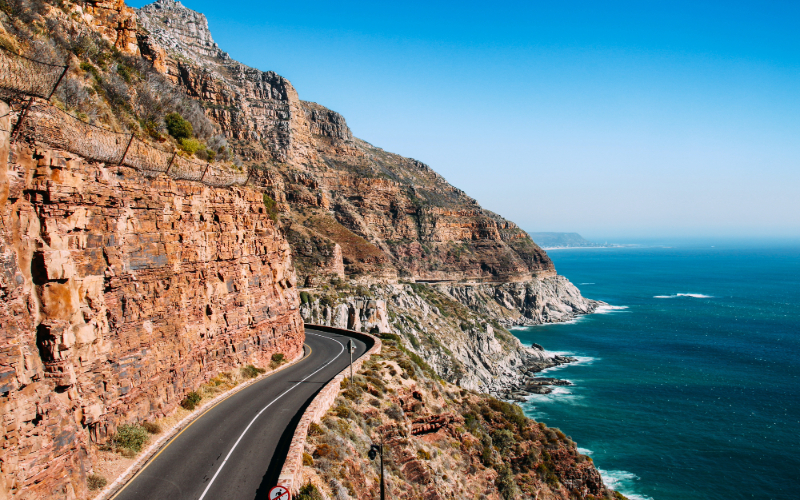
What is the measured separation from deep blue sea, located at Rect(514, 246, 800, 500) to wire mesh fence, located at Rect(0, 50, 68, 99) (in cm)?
4191

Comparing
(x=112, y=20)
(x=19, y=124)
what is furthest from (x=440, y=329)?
(x=19, y=124)

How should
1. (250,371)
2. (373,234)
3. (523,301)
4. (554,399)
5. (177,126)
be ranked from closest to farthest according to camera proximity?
(177,126)
(250,371)
(554,399)
(373,234)
(523,301)

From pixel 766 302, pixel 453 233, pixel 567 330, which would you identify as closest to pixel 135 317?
pixel 567 330

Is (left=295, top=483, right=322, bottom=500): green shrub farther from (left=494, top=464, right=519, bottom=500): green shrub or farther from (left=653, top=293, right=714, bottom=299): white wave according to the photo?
(left=653, top=293, right=714, bottom=299): white wave

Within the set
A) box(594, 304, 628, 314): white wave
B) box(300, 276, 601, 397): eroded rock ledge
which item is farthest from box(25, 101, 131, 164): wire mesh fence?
box(594, 304, 628, 314): white wave

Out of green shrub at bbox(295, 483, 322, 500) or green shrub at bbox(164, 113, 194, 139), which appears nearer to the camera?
green shrub at bbox(295, 483, 322, 500)

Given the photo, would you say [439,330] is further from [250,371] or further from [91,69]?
[91,69]

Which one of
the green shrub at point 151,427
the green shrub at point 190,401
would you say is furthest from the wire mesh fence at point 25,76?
the green shrub at point 190,401

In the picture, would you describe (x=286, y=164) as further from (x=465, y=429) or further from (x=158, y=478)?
(x=158, y=478)

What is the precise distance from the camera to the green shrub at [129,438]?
1481cm

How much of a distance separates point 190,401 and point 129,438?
407cm

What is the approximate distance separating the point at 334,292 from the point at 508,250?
7597 centimetres

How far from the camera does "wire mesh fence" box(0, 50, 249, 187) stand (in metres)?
12.6

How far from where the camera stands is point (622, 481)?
37.5m
